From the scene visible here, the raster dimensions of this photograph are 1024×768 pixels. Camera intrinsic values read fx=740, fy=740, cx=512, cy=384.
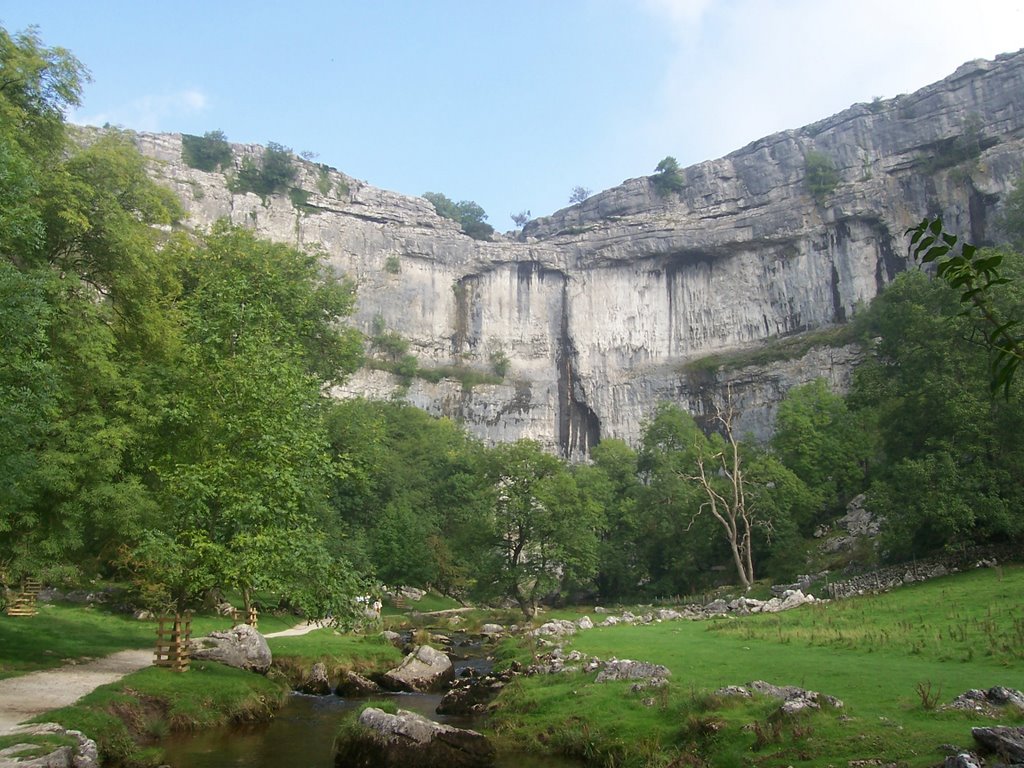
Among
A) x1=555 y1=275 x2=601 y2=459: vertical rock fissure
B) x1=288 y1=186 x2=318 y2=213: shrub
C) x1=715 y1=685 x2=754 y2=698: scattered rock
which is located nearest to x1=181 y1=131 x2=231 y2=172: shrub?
x1=288 y1=186 x2=318 y2=213: shrub

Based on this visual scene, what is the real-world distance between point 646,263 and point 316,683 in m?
71.5

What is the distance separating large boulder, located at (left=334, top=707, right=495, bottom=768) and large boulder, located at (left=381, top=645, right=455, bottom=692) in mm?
6371

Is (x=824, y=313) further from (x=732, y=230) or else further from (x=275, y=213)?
(x=275, y=213)

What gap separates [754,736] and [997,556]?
66.7 feet

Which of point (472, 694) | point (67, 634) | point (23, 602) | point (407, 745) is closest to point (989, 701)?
point (407, 745)

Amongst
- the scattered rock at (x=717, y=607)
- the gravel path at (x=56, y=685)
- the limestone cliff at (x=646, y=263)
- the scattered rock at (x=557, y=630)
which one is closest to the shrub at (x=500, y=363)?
the limestone cliff at (x=646, y=263)

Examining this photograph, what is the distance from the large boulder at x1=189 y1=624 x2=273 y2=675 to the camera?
1705cm

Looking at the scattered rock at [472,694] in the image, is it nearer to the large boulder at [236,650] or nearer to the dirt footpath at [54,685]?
the large boulder at [236,650]

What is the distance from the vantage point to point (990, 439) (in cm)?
2661

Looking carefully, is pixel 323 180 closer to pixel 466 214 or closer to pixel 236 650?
pixel 466 214

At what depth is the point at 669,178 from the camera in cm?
8219

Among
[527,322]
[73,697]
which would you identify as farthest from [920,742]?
[527,322]

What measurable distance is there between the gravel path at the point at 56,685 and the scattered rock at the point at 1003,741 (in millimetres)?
11937

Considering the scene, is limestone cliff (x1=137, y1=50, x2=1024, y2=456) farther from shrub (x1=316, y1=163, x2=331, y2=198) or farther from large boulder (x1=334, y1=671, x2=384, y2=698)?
large boulder (x1=334, y1=671, x2=384, y2=698)
